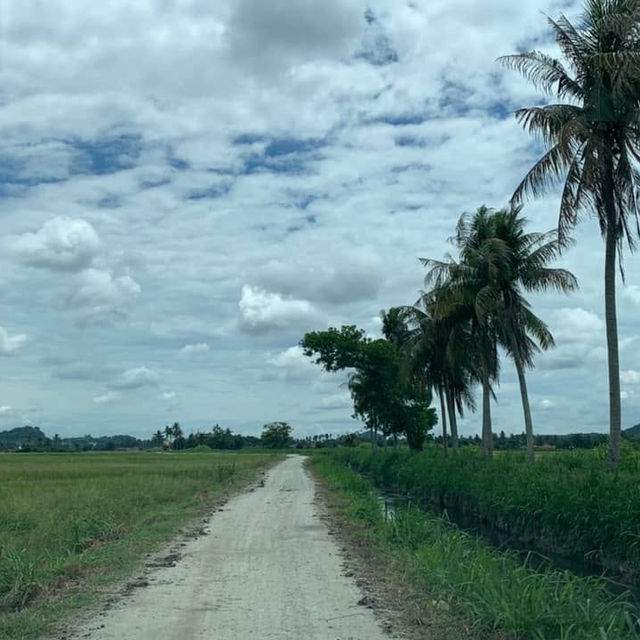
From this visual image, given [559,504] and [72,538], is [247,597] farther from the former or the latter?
[559,504]

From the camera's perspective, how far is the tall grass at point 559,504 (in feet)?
50.4

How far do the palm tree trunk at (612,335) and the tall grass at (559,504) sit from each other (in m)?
1.31

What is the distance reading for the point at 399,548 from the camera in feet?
45.3

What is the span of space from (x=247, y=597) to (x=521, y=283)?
929 inches

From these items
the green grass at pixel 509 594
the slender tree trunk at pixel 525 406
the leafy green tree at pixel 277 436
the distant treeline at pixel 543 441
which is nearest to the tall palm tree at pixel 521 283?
the slender tree trunk at pixel 525 406

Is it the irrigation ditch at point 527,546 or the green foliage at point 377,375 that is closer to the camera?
the irrigation ditch at point 527,546

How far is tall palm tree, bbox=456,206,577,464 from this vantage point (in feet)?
99.8

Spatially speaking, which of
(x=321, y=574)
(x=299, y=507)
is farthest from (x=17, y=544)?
(x=299, y=507)

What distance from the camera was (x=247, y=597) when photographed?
10.2 meters

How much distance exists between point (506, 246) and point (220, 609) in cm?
2384

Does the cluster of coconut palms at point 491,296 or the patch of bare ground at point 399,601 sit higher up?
the cluster of coconut palms at point 491,296

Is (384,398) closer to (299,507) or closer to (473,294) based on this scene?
(473,294)

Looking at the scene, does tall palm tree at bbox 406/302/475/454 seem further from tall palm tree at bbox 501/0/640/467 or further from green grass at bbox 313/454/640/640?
green grass at bbox 313/454/640/640

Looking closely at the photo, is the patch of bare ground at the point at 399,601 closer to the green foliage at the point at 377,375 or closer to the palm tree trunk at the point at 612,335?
the palm tree trunk at the point at 612,335
